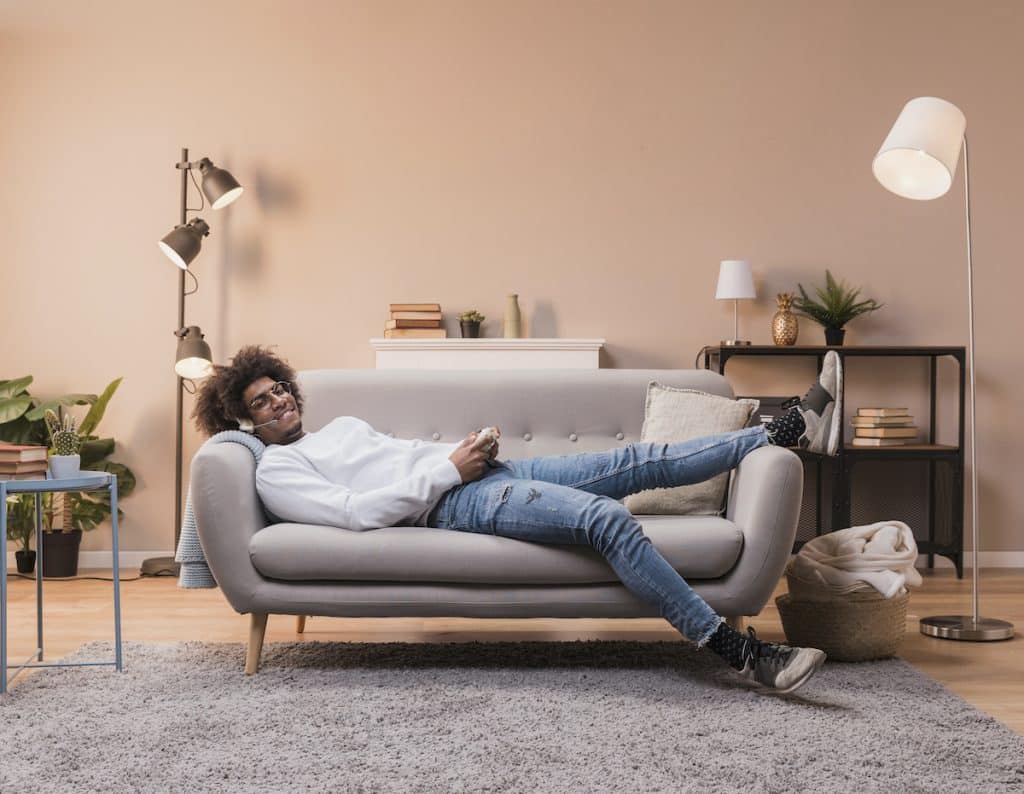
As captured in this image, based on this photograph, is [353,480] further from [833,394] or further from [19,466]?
[833,394]

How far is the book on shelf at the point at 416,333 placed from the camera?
4363 millimetres

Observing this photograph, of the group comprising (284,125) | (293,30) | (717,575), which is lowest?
(717,575)

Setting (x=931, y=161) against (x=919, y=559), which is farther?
(x=919, y=559)

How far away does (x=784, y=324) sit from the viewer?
4.42 m

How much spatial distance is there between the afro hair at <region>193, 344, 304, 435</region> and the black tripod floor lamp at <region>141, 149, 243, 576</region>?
46.9 inches

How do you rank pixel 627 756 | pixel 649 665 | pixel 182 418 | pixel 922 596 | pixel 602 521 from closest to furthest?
pixel 627 756
pixel 602 521
pixel 649 665
pixel 922 596
pixel 182 418

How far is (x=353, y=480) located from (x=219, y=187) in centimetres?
192

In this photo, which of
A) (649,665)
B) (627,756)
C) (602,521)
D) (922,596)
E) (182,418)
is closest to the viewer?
(627,756)

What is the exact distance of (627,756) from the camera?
1.98m

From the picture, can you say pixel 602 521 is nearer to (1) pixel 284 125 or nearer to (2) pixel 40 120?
(1) pixel 284 125

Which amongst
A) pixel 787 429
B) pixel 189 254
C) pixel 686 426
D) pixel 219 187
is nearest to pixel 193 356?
pixel 189 254

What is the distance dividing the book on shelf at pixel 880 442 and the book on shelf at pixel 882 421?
62mm

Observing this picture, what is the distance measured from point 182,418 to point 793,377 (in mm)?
2718

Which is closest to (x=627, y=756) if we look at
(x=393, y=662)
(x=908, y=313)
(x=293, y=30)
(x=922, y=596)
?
(x=393, y=662)
